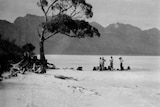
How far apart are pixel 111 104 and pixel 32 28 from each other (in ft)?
441

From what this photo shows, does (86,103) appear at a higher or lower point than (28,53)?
lower

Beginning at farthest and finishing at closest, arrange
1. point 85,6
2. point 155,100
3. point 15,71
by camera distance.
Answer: point 85,6 → point 15,71 → point 155,100

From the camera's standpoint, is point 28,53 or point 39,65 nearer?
point 28,53

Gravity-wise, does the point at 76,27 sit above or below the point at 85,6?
below

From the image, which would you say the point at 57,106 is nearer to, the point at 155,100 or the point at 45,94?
the point at 45,94

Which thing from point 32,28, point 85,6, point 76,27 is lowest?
point 76,27

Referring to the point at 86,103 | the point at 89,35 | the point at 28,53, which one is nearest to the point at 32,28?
the point at 89,35

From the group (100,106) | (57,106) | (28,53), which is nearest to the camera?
(57,106)

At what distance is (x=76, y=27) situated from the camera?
24125 millimetres

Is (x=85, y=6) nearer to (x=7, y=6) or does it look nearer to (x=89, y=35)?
(x=89, y=35)

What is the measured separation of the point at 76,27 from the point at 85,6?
246 cm

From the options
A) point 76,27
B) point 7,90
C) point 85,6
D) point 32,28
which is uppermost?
point 32,28

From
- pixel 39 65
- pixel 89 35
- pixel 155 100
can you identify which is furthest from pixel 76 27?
pixel 155 100

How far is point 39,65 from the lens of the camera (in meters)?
16.3
